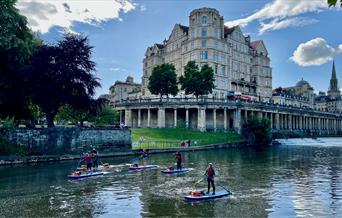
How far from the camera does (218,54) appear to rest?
366 ft

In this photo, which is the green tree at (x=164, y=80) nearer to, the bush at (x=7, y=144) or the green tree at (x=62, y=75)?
the green tree at (x=62, y=75)

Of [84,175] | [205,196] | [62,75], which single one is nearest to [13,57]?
[62,75]

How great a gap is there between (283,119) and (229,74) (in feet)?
73.2

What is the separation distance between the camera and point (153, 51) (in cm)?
13475

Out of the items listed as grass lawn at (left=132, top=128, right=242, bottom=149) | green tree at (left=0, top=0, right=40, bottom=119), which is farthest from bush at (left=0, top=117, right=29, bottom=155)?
grass lawn at (left=132, top=128, right=242, bottom=149)

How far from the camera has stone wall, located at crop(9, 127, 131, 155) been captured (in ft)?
162

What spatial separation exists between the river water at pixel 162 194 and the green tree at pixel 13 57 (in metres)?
13.5

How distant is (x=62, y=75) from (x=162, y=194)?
108ft

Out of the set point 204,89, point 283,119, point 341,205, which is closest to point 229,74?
point 283,119

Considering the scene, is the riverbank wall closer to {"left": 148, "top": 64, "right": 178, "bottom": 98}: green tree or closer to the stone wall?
the stone wall

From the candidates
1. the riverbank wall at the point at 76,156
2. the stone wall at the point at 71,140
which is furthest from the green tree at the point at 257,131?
the stone wall at the point at 71,140

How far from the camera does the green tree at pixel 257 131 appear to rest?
8606cm

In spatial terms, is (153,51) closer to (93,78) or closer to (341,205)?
(93,78)

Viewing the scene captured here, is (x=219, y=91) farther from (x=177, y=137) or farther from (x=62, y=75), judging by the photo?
(x=62, y=75)
